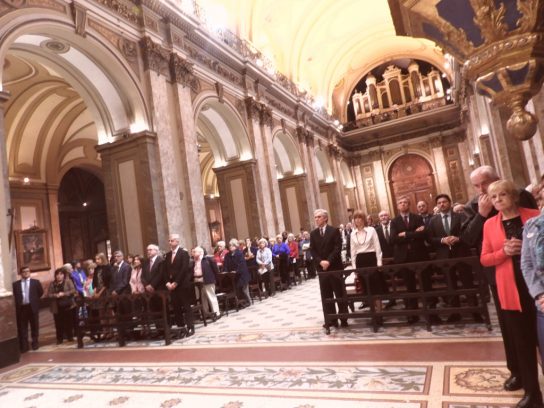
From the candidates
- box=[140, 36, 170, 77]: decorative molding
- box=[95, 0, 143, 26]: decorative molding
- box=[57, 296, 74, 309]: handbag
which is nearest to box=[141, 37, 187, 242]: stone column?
box=[140, 36, 170, 77]: decorative molding

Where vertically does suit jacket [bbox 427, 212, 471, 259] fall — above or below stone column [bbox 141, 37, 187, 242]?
below

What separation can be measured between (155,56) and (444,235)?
300 inches

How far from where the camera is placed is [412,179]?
25.3 meters

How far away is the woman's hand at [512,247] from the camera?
7.81 ft

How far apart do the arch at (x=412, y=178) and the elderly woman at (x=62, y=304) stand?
21.3m

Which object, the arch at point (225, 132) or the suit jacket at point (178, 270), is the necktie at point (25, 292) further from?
the arch at point (225, 132)

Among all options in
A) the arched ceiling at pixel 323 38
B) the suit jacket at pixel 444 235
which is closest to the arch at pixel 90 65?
the arched ceiling at pixel 323 38

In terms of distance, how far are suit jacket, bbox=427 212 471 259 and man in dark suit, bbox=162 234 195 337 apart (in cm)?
358

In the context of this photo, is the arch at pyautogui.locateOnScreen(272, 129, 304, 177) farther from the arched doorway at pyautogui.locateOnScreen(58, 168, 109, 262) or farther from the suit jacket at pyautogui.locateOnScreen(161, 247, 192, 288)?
the suit jacket at pyautogui.locateOnScreen(161, 247, 192, 288)

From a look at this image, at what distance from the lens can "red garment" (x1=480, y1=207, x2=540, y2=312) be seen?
247 centimetres

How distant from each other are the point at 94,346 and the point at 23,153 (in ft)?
31.6

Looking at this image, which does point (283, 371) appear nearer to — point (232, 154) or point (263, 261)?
point (263, 261)

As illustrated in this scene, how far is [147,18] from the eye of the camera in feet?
31.5

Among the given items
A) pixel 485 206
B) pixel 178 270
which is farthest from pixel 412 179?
pixel 485 206
